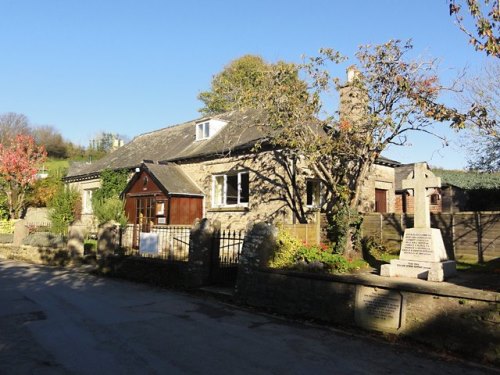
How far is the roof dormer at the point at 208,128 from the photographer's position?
77.3 ft

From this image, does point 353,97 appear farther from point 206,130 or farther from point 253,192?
point 206,130

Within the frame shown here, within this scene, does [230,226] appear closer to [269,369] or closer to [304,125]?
[304,125]

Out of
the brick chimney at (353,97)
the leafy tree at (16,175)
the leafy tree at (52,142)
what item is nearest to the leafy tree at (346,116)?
the brick chimney at (353,97)

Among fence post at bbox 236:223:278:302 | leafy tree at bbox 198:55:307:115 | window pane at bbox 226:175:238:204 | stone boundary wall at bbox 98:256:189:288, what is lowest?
stone boundary wall at bbox 98:256:189:288

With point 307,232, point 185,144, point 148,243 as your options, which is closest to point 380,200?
point 307,232

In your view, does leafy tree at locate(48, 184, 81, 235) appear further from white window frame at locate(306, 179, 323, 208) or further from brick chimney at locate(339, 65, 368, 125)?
brick chimney at locate(339, 65, 368, 125)

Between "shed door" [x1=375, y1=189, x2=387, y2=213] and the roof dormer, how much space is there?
29.7ft

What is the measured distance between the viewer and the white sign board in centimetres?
1393

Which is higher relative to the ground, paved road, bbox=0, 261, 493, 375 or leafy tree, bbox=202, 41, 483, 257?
leafy tree, bbox=202, 41, 483, 257

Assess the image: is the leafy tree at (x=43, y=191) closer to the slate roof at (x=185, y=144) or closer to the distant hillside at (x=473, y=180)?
the slate roof at (x=185, y=144)

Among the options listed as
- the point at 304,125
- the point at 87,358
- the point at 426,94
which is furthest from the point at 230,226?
the point at 87,358

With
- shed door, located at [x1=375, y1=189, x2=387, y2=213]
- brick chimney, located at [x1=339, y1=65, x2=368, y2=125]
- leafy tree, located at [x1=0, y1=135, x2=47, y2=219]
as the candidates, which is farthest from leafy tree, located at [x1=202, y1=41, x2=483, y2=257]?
leafy tree, located at [x1=0, y1=135, x2=47, y2=219]

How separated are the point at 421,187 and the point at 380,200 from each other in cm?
1258

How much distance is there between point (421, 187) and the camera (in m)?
9.62
